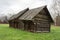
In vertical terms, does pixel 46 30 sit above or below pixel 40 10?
below

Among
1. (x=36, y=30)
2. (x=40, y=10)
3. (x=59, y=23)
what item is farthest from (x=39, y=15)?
(x=59, y=23)

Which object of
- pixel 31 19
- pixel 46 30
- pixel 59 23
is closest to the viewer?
pixel 31 19

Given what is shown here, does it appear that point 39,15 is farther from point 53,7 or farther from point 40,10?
point 53,7

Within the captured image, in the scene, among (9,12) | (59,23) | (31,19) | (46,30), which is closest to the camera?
(31,19)

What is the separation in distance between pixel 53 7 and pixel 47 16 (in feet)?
144

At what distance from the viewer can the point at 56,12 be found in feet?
241

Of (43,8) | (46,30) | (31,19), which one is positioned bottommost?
(46,30)

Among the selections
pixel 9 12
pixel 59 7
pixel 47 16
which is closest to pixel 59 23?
pixel 59 7

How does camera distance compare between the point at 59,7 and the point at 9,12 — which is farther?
the point at 9,12

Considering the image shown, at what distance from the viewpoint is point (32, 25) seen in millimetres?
29688

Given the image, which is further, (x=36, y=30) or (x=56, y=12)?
(x=56, y=12)

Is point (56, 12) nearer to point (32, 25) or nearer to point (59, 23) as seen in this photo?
point (59, 23)

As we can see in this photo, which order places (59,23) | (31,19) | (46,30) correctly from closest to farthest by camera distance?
(31,19) < (46,30) < (59,23)

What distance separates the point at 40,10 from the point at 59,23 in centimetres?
3284
